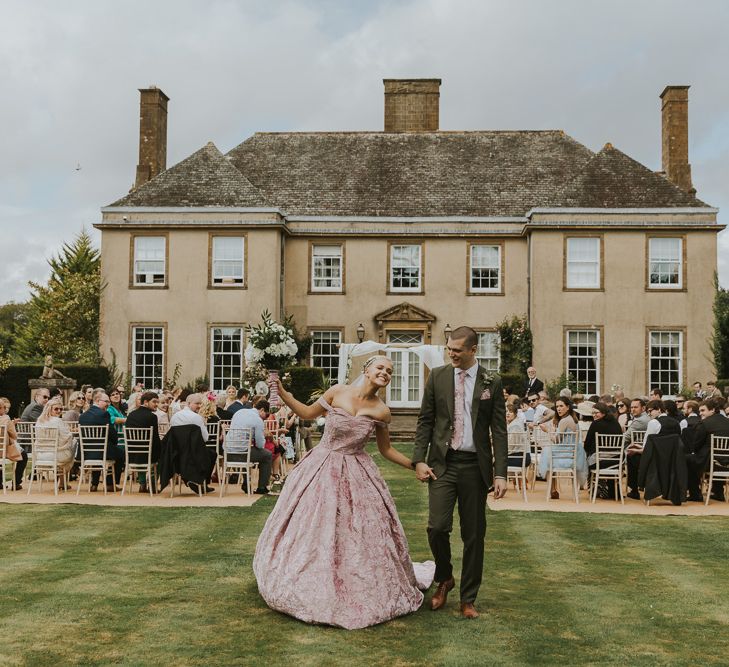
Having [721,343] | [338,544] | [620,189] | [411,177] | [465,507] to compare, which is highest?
[411,177]

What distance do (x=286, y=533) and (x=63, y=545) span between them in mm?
3723

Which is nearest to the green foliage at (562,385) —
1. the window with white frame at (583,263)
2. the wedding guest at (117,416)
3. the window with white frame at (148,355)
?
the window with white frame at (583,263)

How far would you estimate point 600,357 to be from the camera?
29.3m

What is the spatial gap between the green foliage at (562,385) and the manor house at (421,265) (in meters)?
0.33

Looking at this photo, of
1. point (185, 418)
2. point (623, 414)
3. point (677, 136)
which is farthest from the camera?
point (677, 136)

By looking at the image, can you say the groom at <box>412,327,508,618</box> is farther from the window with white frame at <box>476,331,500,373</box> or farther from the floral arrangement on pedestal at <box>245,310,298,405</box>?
the window with white frame at <box>476,331,500,373</box>

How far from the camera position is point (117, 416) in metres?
17.3

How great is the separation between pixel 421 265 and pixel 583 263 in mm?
4906

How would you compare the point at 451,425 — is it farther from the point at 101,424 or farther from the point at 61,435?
the point at 61,435

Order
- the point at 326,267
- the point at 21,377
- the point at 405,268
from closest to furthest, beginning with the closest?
the point at 21,377 < the point at 405,268 < the point at 326,267

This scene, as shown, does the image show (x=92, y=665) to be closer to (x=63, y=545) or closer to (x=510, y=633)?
(x=510, y=633)

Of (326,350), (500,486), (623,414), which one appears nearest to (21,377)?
(326,350)

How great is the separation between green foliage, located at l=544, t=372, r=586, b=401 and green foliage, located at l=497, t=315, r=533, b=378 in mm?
846

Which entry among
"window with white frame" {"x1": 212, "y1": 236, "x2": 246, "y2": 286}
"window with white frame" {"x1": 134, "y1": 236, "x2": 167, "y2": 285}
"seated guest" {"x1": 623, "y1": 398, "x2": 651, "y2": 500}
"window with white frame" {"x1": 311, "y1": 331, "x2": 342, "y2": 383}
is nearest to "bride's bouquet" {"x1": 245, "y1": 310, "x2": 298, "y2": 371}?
"seated guest" {"x1": 623, "y1": 398, "x2": 651, "y2": 500}
